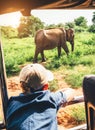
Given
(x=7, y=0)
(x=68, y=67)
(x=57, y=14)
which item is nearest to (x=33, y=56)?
(x=68, y=67)

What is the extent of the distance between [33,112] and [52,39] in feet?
41.0

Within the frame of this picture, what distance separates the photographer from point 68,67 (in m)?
12.0

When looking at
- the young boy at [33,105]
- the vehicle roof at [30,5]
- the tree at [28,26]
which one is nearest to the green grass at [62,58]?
the tree at [28,26]

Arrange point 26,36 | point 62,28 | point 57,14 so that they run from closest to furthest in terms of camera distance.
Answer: point 26,36
point 62,28
point 57,14

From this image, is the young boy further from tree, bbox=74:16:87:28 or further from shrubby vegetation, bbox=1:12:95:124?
tree, bbox=74:16:87:28

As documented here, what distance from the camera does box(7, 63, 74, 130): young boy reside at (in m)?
1.39

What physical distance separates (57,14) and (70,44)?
3.11 meters

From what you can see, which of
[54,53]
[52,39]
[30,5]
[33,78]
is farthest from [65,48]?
[33,78]

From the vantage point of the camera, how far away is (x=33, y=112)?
1.41 metres

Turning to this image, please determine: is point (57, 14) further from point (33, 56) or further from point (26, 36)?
point (33, 56)

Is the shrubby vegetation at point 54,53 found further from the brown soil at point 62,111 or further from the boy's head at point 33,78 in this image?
the boy's head at point 33,78

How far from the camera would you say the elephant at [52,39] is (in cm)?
1272

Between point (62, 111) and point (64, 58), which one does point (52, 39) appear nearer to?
point (64, 58)

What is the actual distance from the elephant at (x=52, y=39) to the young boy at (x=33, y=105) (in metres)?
11.0
